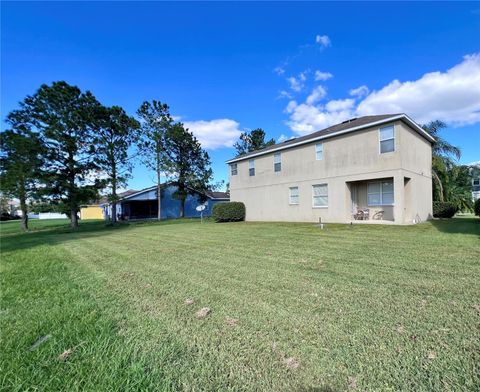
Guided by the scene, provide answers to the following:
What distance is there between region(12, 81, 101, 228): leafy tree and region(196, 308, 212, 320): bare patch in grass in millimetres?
20698

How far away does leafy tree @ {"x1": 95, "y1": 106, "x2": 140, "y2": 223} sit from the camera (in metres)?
22.0

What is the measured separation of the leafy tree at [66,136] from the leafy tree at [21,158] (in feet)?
1.55

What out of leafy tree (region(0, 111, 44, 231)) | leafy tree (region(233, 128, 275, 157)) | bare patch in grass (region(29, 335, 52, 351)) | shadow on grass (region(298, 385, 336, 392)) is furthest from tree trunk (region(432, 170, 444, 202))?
leafy tree (region(0, 111, 44, 231))

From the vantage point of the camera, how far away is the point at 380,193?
1375 centimetres

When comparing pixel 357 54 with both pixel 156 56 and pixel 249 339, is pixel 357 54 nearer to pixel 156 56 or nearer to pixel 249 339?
pixel 156 56

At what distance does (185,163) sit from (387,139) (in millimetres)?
23284

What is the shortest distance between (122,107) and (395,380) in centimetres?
2736

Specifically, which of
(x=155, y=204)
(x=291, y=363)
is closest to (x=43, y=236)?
(x=291, y=363)

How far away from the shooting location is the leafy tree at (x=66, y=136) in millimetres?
19094

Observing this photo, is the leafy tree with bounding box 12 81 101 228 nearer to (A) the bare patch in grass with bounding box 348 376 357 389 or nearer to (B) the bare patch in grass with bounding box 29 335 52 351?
(B) the bare patch in grass with bounding box 29 335 52 351

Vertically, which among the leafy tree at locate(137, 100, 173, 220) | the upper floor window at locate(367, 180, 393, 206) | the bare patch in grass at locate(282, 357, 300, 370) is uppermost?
the leafy tree at locate(137, 100, 173, 220)

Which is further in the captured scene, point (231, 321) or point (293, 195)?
point (293, 195)

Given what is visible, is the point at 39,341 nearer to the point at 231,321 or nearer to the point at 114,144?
the point at 231,321

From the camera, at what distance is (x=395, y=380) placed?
1.83 metres
